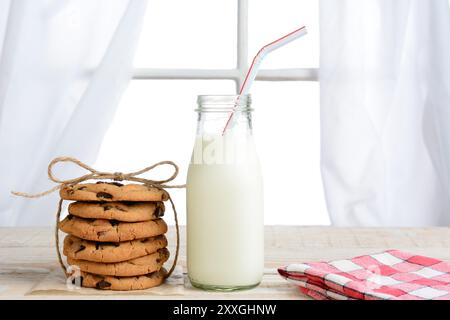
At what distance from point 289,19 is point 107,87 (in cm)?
63

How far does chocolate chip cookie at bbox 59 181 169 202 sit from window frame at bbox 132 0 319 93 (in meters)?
1.30

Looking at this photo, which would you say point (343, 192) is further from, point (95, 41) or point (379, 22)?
point (95, 41)

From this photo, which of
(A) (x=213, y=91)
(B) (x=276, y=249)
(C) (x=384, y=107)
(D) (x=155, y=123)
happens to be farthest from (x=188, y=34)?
(B) (x=276, y=249)

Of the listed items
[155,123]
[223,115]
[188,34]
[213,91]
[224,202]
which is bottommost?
[224,202]

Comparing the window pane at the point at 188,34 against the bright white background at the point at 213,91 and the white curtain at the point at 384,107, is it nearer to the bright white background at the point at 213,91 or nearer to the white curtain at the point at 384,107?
the bright white background at the point at 213,91

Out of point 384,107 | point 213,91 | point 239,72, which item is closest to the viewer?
point 384,107

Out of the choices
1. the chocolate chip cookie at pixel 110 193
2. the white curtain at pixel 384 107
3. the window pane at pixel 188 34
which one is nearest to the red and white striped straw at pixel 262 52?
the chocolate chip cookie at pixel 110 193

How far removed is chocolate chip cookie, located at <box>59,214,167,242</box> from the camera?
0.87 m

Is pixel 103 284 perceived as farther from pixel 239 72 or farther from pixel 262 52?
pixel 239 72

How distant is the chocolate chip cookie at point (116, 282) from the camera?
0.88 m

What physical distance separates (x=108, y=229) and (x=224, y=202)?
15cm

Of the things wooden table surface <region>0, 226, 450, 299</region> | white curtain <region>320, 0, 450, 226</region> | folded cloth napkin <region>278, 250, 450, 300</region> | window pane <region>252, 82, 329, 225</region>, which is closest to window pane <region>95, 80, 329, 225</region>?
window pane <region>252, 82, 329, 225</region>

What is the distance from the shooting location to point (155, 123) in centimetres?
227

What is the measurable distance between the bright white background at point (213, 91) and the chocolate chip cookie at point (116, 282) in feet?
4.50
